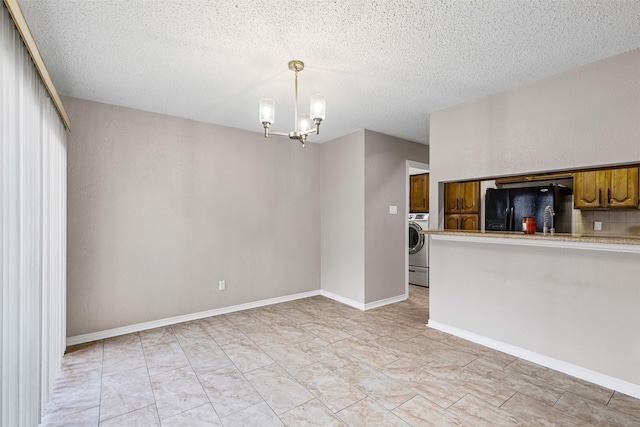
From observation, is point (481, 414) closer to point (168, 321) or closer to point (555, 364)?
point (555, 364)

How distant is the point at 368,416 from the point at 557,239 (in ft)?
6.54

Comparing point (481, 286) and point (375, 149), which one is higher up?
point (375, 149)

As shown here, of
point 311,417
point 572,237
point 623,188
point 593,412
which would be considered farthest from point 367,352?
point 623,188

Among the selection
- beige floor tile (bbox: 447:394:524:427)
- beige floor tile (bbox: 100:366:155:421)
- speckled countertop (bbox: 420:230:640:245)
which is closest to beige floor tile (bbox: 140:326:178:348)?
beige floor tile (bbox: 100:366:155:421)

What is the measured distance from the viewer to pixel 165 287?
3.56 m

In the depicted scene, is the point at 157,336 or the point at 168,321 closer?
the point at 157,336

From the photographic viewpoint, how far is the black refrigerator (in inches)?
160

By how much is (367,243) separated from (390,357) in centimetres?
169

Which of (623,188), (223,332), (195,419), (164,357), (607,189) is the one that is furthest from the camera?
(607,189)

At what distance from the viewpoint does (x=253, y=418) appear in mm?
1928

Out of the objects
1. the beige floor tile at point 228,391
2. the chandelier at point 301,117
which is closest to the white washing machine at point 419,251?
the chandelier at point 301,117

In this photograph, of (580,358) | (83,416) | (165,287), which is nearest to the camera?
(83,416)

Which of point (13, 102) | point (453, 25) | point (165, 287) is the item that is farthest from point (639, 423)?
point (165, 287)

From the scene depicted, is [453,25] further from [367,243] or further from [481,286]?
[367,243]
